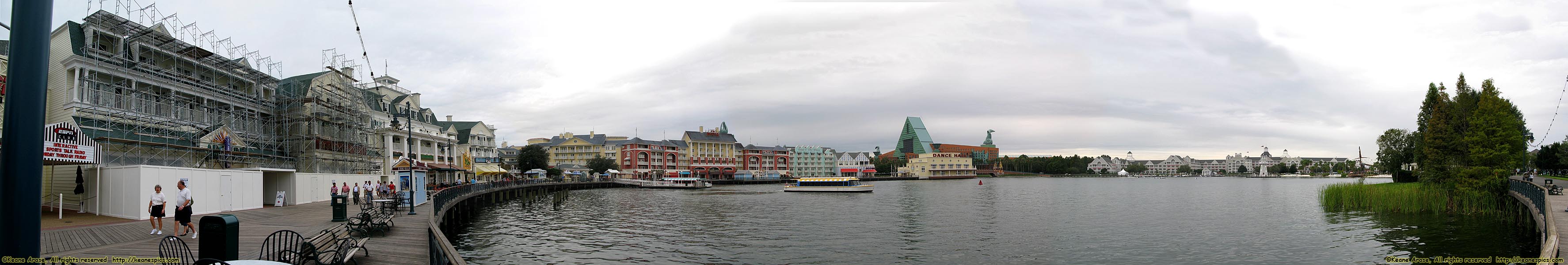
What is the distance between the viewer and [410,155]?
92.5 ft

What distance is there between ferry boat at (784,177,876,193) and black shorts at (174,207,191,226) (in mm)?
61236

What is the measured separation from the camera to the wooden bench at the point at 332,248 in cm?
1007

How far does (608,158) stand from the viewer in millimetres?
122000

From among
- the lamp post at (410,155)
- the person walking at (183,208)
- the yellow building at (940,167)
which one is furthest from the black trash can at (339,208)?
the yellow building at (940,167)

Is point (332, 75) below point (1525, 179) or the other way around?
the other way around

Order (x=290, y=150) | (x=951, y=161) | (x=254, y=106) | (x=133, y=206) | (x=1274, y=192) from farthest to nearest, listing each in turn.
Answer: (x=951, y=161) < (x=1274, y=192) < (x=290, y=150) < (x=254, y=106) < (x=133, y=206)

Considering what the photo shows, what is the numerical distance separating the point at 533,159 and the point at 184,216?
7818 cm

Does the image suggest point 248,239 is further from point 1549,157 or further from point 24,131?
point 1549,157

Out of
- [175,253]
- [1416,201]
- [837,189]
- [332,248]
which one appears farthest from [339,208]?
[837,189]

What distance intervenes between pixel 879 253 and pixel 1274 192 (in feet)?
222

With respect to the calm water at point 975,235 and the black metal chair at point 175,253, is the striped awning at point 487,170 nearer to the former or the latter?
the calm water at point 975,235

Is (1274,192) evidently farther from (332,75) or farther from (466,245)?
(332,75)

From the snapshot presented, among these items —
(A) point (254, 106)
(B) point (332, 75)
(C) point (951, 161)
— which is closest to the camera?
(A) point (254, 106)

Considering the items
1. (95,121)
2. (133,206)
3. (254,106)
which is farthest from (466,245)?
(254,106)
